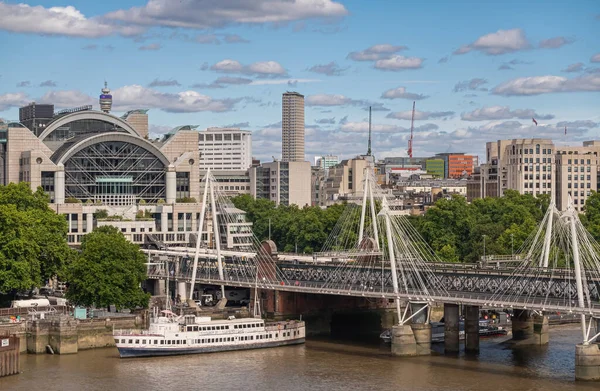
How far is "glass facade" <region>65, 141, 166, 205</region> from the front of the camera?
175000 mm

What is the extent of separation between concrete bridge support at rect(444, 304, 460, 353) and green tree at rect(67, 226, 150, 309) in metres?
28.4

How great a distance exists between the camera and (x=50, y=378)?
291ft

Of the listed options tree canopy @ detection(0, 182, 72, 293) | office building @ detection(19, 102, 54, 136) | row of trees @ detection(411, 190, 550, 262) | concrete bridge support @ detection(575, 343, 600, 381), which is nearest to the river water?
concrete bridge support @ detection(575, 343, 600, 381)

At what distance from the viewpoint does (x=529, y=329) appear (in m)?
105

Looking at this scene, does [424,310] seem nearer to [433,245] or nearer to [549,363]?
[549,363]

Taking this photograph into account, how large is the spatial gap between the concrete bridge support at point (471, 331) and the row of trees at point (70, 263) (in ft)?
97.2

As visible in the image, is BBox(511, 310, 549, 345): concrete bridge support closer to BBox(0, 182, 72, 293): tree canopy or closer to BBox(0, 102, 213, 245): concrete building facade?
BBox(0, 182, 72, 293): tree canopy

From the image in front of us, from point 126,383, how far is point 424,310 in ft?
83.0

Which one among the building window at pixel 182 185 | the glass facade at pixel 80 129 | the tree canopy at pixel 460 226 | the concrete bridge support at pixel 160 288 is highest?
the glass facade at pixel 80 129

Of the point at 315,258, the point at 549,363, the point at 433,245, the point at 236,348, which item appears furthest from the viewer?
the point at 433,245

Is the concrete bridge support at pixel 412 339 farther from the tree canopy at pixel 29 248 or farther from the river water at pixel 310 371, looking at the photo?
the tree canopy at pixel 29 248

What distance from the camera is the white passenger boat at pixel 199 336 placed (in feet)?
321

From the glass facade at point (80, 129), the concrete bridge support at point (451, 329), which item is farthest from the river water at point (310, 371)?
the glass facade at point (80, 129)

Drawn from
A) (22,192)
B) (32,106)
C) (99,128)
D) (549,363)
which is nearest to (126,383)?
(549,363)
